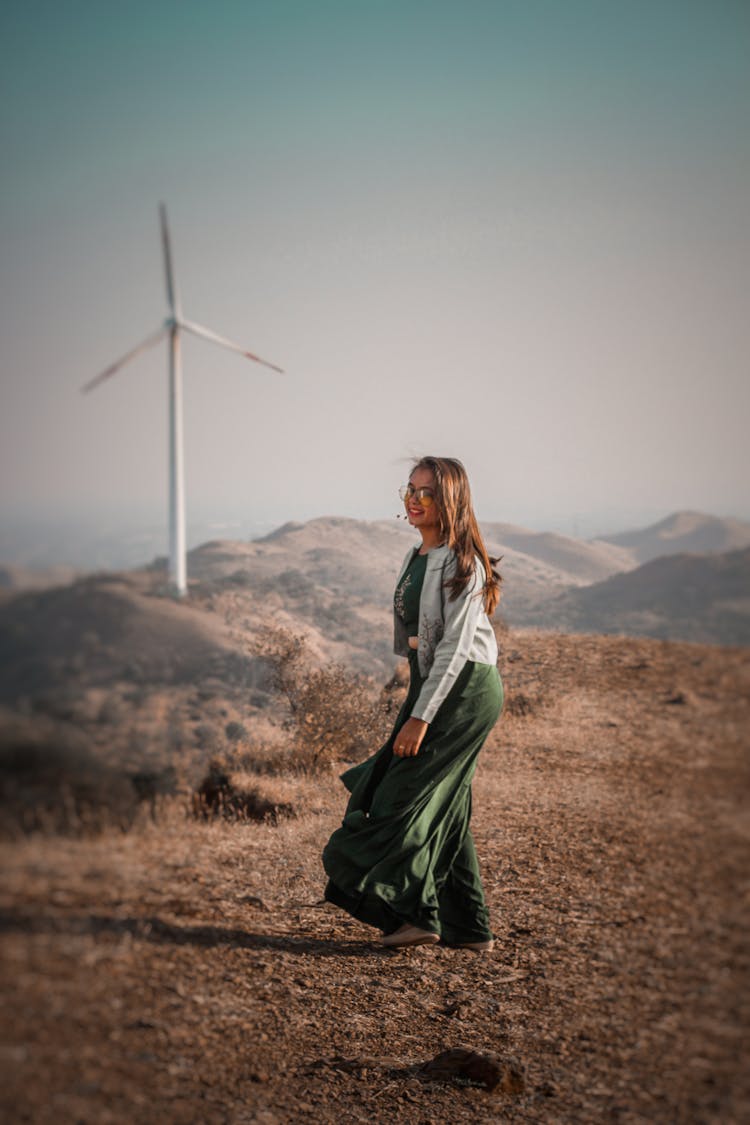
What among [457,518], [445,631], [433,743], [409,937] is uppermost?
[457,518]

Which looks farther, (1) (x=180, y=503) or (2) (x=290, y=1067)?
(1) (x=180, y=503)

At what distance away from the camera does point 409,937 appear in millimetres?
3430

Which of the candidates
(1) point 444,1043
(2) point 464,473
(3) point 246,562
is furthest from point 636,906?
(3) point 246,562

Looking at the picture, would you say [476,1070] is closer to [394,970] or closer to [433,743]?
[394,970]

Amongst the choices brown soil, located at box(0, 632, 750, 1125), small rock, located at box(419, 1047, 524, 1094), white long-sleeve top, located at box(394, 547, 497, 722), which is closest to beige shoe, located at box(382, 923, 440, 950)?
brown soil, located at box(0, 632, 750, 1125)

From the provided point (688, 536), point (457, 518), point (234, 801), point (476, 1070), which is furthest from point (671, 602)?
point (476, 1070)

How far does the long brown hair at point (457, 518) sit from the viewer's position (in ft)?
10.9

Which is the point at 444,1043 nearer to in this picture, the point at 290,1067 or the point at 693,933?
the point at 290,1067

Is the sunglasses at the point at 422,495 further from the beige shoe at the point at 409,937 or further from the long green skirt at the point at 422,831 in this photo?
the beige shoe at the point at 409,937

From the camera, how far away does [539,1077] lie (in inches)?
108

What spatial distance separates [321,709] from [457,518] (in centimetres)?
430

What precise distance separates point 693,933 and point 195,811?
4.57m

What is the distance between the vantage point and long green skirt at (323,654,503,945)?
10.9 ft

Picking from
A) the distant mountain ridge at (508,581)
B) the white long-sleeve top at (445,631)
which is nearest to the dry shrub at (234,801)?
the distant mountain ridge at (508,581)
